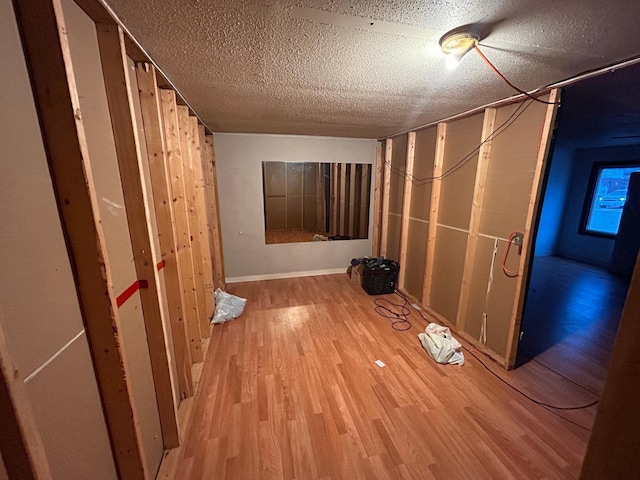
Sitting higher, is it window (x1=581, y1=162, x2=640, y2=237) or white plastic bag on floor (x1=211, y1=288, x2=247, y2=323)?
window (x1=581, y1=162, x2=640, y2=237)

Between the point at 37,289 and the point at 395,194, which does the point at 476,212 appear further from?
the point at 37,289

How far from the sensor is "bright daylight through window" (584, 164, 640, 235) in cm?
488

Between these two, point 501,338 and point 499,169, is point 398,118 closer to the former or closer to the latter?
point 499,169

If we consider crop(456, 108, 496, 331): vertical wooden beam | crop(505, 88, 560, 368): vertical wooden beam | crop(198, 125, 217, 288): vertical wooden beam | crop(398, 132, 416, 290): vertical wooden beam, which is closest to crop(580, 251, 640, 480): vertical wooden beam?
crop(505, 88, 560, 368): vertical wooden beam

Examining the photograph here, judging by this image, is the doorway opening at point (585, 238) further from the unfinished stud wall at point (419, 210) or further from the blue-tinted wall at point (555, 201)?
the unfinished stud wall at point (419, 210)

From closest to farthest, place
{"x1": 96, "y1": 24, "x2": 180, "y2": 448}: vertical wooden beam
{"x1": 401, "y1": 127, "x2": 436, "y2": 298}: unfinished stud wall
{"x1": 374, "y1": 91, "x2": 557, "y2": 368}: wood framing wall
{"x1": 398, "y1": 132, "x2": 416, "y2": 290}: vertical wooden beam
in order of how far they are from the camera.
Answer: {"x1": 96, "y1": 24, "x2": 180, "y2": 448}: vertical wooden beam < {"x1": 374, "y1": 91, "x2": 557, "y2": 368}: wood framing wall < {"x1": 401, "y1": 127, "x2": 436, "y2": 298}: unfinished stud wall < {"x1": 398, "y1": 132, "x2": 416, "y2": 290}: vertical wooden beam

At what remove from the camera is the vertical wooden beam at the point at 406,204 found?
354 centimetres

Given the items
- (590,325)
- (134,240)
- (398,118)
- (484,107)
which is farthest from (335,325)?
(590,325)

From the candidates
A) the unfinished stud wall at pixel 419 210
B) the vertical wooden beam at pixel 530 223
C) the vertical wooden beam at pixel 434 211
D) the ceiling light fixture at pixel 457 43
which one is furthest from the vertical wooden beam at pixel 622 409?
the unfinished stud wall at pixel 419 210

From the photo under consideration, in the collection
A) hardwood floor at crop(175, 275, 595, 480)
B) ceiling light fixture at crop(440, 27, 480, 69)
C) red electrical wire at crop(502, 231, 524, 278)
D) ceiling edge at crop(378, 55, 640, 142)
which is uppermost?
ceiling edge at crop(378, 55, 640, 142)

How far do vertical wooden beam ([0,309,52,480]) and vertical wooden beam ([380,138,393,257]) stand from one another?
4.26 m

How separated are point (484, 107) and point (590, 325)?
2.85 m

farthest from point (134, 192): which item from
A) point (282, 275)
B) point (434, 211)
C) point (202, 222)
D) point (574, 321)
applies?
point (574, 321)

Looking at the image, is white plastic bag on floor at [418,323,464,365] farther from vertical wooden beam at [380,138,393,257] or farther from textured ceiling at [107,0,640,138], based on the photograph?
textured ceiling at [107,0,640,138]
